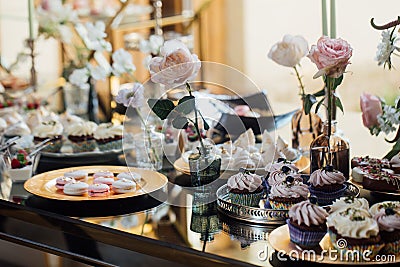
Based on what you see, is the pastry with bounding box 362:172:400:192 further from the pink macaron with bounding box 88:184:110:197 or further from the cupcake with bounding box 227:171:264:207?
the pink macaron with bounding box 88:184:110:197

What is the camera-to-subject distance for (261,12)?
3.48 m

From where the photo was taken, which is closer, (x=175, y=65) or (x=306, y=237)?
(x=306, y=237)

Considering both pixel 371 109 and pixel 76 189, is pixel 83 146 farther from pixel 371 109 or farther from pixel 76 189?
pixel 371 109

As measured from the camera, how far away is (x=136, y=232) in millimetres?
1179

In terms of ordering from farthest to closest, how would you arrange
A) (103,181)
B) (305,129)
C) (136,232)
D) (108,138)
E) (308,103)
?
(108,138) → (305,129) → (308,103) → (103,181) → (136,232)

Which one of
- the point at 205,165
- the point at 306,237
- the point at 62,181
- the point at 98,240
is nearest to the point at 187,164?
the point at 205,165

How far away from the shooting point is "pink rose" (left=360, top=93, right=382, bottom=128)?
1531mm

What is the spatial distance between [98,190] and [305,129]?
53cm

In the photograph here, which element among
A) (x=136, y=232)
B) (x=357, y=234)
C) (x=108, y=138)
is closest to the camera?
(x=357, y=234)

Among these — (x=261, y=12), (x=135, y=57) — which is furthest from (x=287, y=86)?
(x=135, y=57)

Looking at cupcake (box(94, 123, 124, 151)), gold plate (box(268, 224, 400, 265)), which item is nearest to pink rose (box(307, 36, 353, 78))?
gold plate (box(268, 224, 400, 265))

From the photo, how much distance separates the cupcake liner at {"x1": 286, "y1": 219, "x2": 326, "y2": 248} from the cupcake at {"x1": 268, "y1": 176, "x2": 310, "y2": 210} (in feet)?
0.41

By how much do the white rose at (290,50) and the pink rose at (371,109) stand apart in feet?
0.57

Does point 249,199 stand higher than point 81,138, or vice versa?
point 81,138
